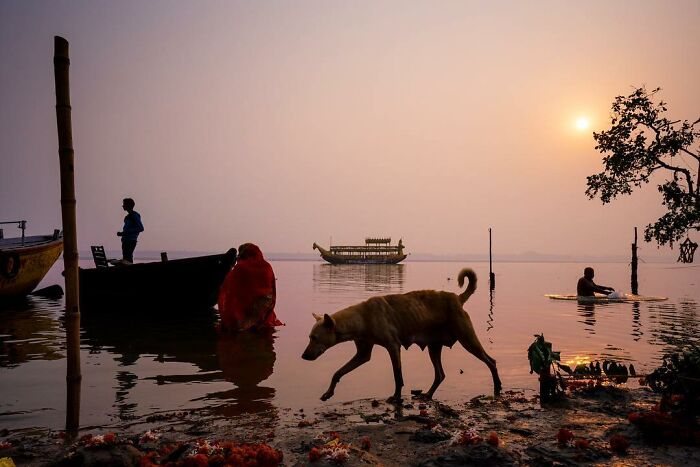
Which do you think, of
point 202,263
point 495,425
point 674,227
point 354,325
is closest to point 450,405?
point 495,425

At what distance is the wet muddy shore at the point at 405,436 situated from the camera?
498 cm

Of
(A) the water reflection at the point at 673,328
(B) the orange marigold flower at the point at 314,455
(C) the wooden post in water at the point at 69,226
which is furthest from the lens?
(A) the water reflection at the point at 673,328

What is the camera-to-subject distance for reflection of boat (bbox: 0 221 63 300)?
23.3 metres

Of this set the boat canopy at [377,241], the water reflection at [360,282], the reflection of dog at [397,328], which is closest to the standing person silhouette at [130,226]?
the reflection of dog at [397,328]

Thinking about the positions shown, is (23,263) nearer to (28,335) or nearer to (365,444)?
(28,335)

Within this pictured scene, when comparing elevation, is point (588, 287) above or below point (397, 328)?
below

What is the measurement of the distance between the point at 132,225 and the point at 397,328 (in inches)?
527

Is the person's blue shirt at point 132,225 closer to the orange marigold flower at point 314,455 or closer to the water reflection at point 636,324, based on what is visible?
the orange marigold flower at point 314,455

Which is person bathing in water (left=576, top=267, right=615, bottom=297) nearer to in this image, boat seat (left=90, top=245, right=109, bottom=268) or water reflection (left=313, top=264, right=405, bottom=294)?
water reflection (left=313, top=264, right=405, bottom=294)

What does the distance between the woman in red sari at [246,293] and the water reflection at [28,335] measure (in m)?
4.30

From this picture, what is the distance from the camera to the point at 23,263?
24.4 meters

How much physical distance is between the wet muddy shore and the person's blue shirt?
12.1 meters

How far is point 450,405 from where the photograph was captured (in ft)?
25.6

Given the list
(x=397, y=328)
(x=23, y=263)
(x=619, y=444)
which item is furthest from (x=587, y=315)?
(x=23, y=263)
